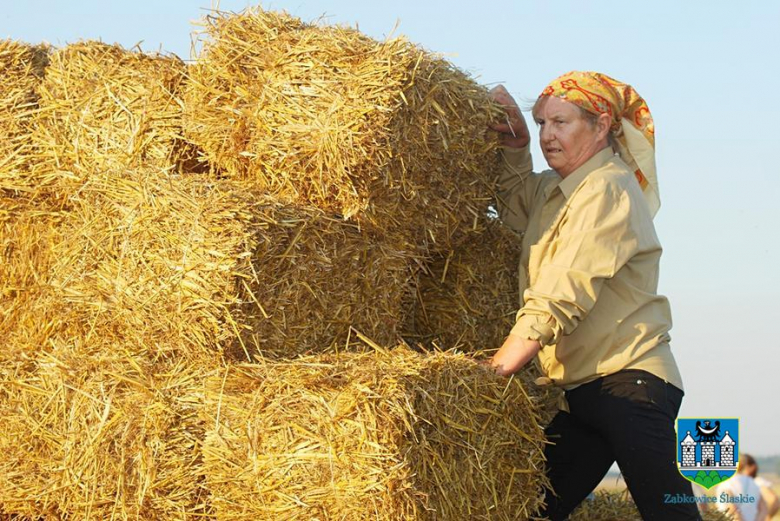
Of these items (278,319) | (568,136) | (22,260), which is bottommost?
(278,319)

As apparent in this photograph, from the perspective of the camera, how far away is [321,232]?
12.9 feet

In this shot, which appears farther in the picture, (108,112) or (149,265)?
(108,112)

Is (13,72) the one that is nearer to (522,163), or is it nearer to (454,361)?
(522,163)

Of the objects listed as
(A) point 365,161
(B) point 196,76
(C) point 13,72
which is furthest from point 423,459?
(C) point 13,72

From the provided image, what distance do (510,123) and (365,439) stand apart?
189cm

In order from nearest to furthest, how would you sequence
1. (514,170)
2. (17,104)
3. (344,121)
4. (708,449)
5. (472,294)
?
(344,121), (708,449), (514,170), (472,294), (17,104)

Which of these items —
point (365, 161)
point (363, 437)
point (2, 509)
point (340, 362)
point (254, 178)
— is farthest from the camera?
point (2, 509)

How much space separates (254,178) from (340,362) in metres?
1.00

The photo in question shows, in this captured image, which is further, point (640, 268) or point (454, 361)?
Result: point (640, 268)

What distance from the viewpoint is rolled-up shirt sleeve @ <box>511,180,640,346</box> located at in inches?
145

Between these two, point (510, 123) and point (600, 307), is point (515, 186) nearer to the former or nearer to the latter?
point (510, 123)

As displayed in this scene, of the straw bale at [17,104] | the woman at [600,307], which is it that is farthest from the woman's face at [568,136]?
the straw bale at [17,104]

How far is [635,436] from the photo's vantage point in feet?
12.2

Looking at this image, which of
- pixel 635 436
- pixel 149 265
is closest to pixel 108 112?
pixel 149 265
